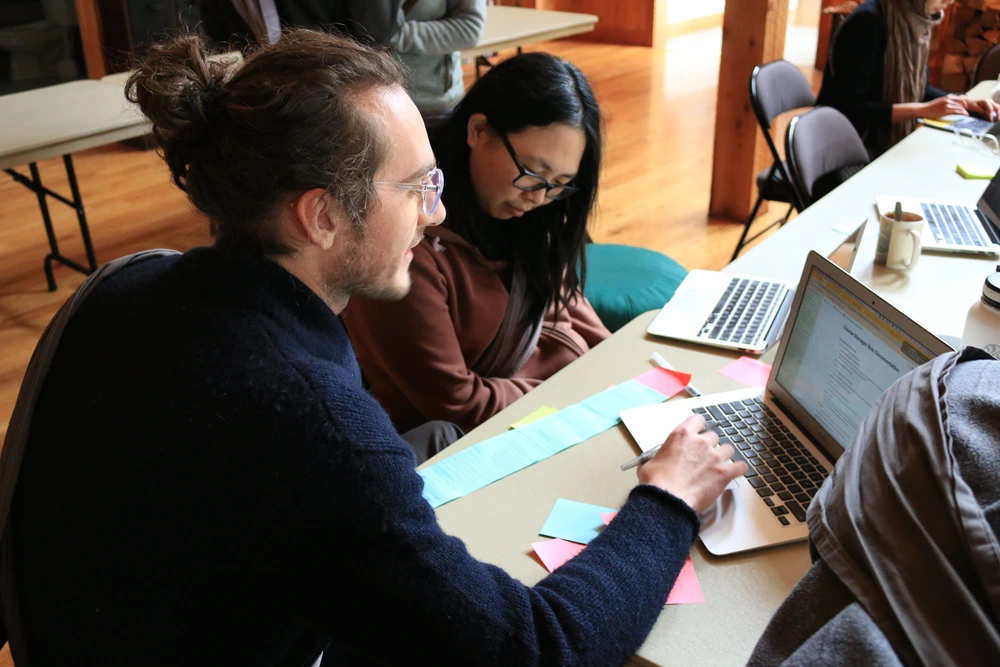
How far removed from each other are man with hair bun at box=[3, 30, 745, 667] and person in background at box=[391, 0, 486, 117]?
6.75 ft

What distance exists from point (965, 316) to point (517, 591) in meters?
1.18

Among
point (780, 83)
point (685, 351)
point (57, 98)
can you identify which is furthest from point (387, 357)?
point (57, 98)

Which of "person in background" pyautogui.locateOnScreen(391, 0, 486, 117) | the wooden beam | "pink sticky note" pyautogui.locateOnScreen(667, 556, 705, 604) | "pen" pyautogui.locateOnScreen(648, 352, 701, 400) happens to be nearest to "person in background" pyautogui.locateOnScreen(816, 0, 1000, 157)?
"person in background" pyautogui.locateOnScreen(391, 0, 486, 117)

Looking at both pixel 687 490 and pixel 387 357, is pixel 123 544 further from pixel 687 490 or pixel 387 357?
pixel 387 357

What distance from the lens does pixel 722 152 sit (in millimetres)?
3857

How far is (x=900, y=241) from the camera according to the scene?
1.80m

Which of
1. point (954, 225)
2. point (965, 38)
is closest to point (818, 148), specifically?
point (954, 225)

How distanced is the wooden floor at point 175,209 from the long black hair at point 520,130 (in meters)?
1.62

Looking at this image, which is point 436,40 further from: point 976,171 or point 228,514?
point 228,514

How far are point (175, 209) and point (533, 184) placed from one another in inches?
127

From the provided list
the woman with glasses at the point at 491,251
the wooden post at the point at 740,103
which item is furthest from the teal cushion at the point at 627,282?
the wooden post at the point at 740,103

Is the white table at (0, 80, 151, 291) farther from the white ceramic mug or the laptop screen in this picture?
the laptop screen

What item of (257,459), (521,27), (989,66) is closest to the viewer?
(257,459)

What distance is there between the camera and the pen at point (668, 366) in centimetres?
140
